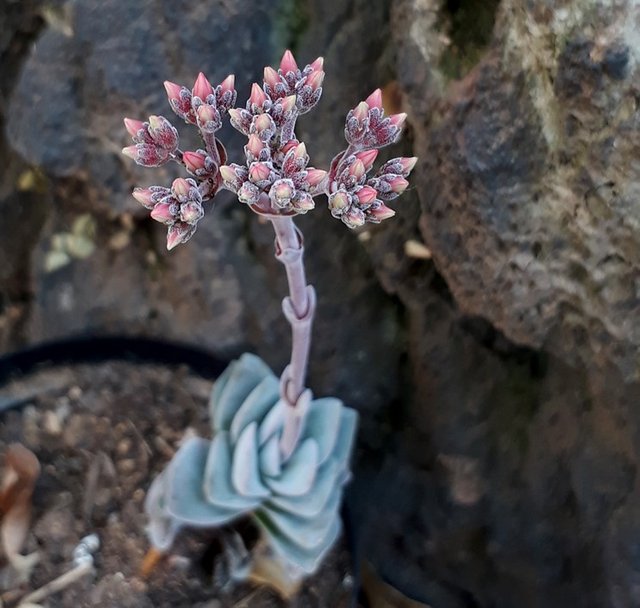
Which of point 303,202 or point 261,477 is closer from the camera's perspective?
point 303,202

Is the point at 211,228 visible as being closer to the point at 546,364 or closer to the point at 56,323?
the point at 56,323

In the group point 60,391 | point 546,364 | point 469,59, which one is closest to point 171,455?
point 60,391

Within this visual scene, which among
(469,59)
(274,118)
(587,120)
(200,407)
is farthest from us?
(200,407)

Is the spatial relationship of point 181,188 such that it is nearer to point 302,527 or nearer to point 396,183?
point 396,183

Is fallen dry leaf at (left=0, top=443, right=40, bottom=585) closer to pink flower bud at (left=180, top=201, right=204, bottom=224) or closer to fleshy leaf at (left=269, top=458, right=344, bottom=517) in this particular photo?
fleshy leaf at (left=269, top=458, right=344, bottom=517)

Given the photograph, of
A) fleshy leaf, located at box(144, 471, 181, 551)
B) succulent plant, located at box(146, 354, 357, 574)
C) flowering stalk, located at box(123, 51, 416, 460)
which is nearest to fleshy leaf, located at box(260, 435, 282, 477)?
succulent plant, located at box(146, 354, 357, 574)

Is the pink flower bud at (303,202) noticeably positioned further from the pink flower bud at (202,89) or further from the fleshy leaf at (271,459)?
the fleshy leaf at (271,459)

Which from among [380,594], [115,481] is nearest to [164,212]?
[115,481]

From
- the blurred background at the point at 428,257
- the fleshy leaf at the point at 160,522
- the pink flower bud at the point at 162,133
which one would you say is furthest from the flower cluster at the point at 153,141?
the fleshy leaf at the point at 160,522
